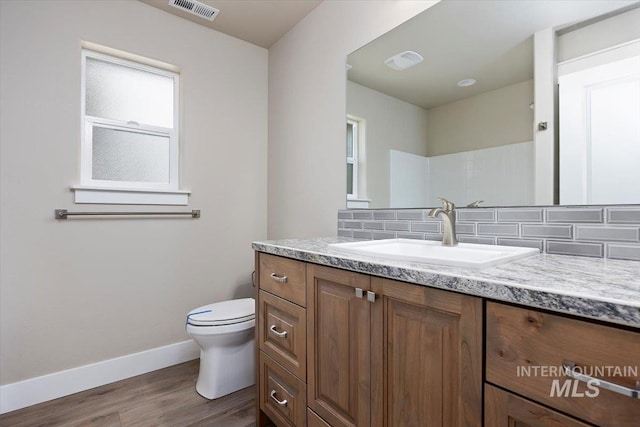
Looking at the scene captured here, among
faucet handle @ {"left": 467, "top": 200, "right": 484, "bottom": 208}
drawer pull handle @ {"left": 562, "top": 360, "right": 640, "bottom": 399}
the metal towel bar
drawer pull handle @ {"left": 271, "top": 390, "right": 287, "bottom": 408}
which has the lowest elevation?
drawer pull handle @ {"left": 271, "top": 390, "right": 287, "bottom": 408}

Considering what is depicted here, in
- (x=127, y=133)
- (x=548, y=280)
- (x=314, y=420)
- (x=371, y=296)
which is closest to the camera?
(x=548, y=280)

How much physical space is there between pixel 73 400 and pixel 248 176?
1809mm

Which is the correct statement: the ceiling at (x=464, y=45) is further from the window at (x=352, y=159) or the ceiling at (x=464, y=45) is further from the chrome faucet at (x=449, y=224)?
→ the chrome faucet at (x=449, y=224)

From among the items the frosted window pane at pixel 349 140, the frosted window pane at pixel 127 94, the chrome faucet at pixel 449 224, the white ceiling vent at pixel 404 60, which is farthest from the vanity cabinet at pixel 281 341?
the frosted window pane at pixel 127 94

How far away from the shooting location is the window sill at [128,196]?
6.23 feet

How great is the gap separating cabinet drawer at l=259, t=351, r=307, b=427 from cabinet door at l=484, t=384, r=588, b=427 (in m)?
0.74

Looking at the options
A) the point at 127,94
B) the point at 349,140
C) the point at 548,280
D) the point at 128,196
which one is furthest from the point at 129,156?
the point at 548,280

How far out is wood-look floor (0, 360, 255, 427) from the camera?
1.59 metres

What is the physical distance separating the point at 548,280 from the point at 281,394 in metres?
1.17

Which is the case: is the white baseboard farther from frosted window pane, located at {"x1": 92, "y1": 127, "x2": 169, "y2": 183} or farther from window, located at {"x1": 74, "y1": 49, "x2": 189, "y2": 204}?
frosted window pane, located at {"x1": 92, "y1": 127, "x2": 169, "y2": 183}

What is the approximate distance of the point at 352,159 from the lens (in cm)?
185

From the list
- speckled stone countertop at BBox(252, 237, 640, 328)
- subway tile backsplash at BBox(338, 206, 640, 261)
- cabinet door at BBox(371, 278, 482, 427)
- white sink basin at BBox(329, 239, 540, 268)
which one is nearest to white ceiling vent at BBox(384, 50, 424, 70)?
subway tile backsplash at BBox(338, 206, 640, 261)

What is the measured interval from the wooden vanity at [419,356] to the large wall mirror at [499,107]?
69 cm

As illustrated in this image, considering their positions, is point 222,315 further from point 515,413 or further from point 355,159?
point 515,413
